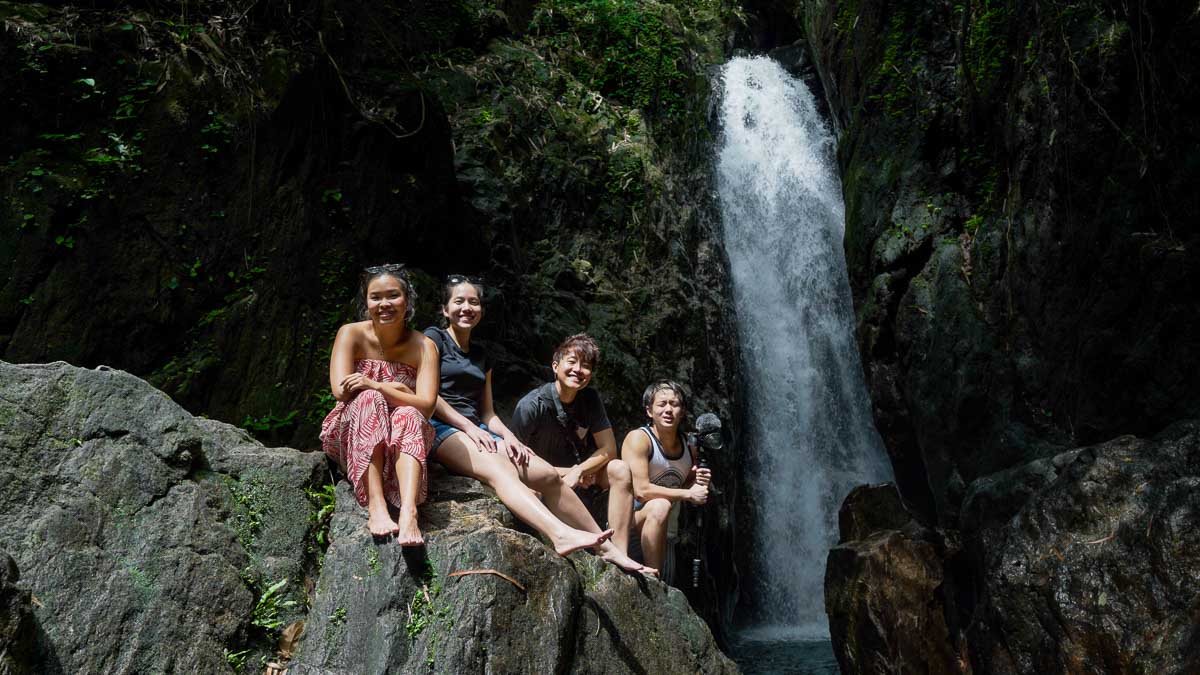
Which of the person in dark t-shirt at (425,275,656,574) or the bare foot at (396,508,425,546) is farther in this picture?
the person in dark t-shirt at (425,275,656,574)

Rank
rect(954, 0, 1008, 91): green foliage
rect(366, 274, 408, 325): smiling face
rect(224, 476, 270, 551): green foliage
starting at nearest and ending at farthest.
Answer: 1. rect(224, 476, 270, 551): green foliage
2. rect(366, 274, 408, 325): smiling face
3. rect(954, 0, 1008, 91): green foliage

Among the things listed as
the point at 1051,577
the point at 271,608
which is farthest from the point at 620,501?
the point at 1051,577

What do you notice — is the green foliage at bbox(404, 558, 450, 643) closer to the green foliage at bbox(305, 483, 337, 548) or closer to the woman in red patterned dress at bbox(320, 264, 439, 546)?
the woman in red patterned dress at bbox(320, 264, 439, 546)

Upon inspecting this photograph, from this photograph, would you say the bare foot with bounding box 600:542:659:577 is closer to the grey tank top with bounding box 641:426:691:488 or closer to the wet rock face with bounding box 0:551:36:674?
the grey tank top with bounding box 641:426:691:488

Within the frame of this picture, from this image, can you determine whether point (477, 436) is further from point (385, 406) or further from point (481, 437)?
point (385, 406)

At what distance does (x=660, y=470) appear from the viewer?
182 inches

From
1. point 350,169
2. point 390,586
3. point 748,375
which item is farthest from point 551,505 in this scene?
point 748,375

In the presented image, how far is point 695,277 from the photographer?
36.1 feet

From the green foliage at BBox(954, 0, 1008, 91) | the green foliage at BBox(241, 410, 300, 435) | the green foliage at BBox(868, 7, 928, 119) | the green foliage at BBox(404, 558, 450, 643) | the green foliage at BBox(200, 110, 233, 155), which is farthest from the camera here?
the green foliage at BBox(868, 7, 928, 119)

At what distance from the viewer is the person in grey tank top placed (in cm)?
444

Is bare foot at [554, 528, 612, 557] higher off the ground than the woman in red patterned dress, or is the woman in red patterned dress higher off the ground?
the woman in red patterned dress

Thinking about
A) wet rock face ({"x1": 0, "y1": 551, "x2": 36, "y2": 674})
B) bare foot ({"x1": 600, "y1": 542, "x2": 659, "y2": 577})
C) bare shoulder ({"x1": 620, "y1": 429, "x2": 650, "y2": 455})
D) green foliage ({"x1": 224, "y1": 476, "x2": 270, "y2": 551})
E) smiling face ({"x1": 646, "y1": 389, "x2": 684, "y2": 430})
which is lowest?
wet rock face ({"x1": 0, "y1": 551, "x2": 36, "y2": 674})

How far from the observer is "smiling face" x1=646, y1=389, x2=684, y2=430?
4590 millimetres

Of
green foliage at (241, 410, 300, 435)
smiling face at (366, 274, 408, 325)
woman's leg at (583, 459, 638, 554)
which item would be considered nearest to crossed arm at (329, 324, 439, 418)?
smiling face at (366, 274, 408, 325)
